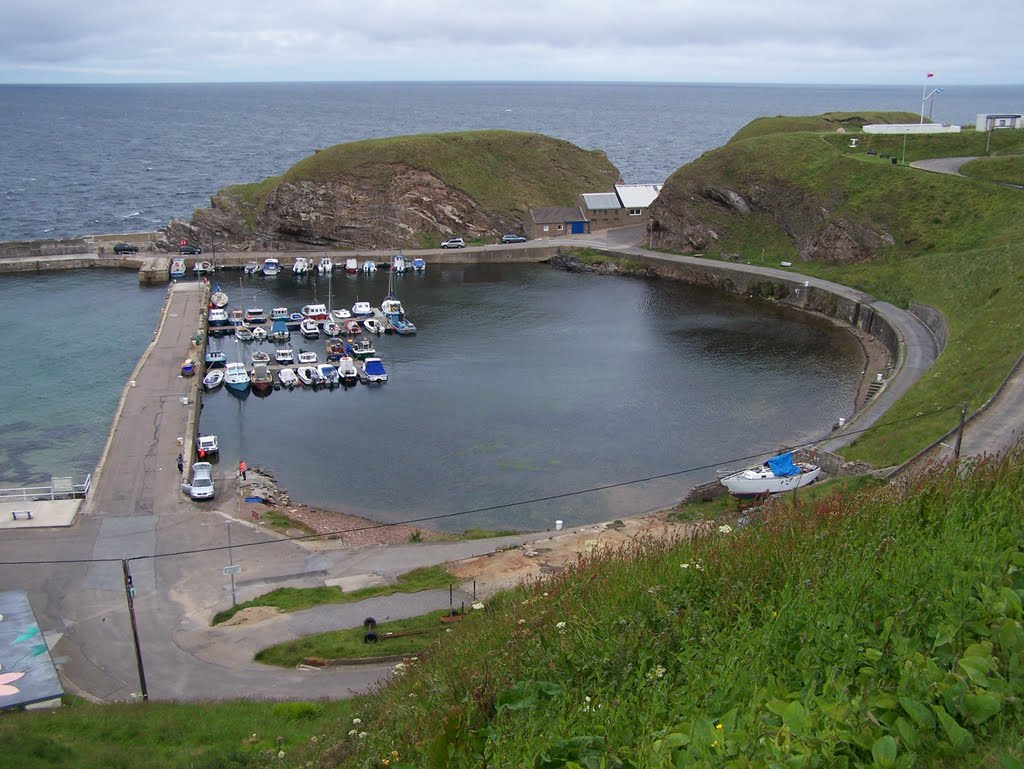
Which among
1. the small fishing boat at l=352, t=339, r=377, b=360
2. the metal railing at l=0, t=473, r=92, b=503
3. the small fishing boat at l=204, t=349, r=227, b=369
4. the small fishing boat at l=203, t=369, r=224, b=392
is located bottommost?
the metal railing at l=0, t=473, r=92, b=503

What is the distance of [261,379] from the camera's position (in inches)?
1713

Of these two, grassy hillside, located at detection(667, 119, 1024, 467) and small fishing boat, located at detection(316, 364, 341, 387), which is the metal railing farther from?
grassy hillside, located at detection(667, 119, 1024, 467)

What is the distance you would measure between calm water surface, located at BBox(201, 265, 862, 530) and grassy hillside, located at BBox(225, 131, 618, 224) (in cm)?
1979

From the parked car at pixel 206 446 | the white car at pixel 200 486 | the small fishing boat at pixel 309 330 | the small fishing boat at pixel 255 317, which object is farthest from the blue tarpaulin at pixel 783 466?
the small fishing boat at pixel 255 317

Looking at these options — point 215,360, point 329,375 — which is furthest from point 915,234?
point 215,360

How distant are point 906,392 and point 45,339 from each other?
46.3 meters

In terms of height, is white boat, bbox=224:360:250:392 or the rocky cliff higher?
the rocky cliff

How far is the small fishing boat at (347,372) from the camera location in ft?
144

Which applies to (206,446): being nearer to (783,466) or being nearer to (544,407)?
(544,407)

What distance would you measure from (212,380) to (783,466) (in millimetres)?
28180

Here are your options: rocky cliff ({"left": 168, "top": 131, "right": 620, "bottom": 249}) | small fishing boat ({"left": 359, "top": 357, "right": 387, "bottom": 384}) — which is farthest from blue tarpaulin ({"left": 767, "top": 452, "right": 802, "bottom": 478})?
rocky cliff ({"left": 168, "top": 131, "right": 620, "bottom": 249})

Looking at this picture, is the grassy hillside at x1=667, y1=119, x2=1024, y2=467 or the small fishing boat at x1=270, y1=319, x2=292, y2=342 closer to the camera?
the grassy hillside at x1=667, y1=119, x2=1024, y2=467

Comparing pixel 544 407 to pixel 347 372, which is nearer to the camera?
pixel 544 407

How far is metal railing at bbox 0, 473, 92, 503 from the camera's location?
28.4m
